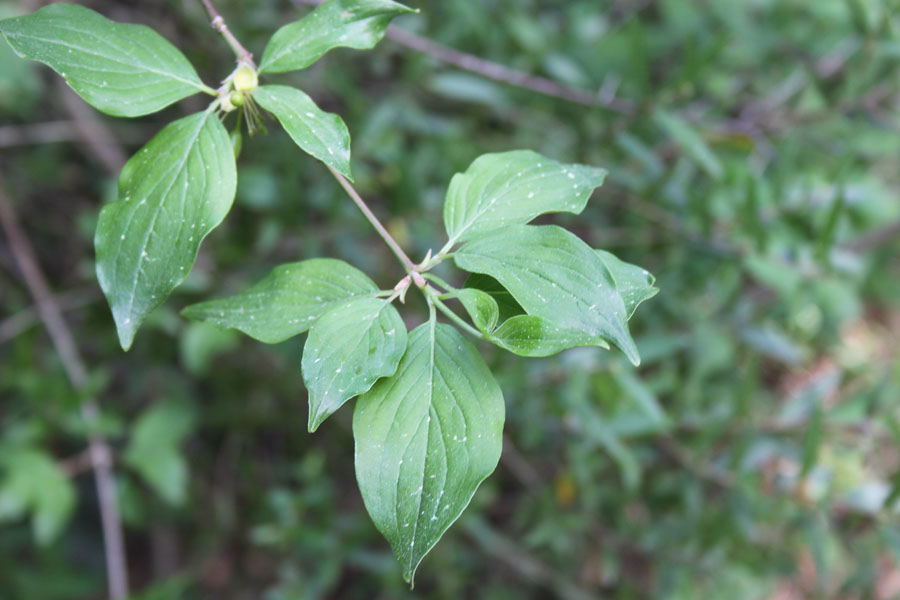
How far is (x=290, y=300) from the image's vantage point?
79 centimetres

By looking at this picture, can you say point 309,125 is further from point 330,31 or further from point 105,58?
point 105,58

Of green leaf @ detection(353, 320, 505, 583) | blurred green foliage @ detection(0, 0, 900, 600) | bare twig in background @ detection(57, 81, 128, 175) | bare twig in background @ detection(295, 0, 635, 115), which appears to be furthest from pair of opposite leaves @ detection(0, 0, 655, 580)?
bare twig in background @ detection(57, 81, 128, 175)

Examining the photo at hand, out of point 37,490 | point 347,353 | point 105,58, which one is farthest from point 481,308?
point 37,490

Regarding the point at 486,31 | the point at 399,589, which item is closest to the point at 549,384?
the point at 399,589

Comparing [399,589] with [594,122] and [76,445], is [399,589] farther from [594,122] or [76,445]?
[594,122]

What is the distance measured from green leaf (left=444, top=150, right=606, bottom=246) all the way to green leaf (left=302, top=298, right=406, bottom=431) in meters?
0.13

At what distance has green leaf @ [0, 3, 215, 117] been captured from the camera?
2.38 feet

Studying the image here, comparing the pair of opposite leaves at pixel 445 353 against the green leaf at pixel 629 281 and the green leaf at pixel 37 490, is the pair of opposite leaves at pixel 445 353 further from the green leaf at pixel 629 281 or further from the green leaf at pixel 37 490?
the green leaf at pixel 37 490

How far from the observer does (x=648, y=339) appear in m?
1.71

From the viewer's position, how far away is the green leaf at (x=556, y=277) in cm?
68

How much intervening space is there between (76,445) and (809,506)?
2147 millimetres

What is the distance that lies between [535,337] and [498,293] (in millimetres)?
106

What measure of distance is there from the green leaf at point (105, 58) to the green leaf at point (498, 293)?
1.16 ft

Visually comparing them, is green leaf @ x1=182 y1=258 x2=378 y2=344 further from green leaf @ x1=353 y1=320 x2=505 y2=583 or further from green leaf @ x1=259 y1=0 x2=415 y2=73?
green leaf @ x1=259 y1=0 x2=415 y2=73
